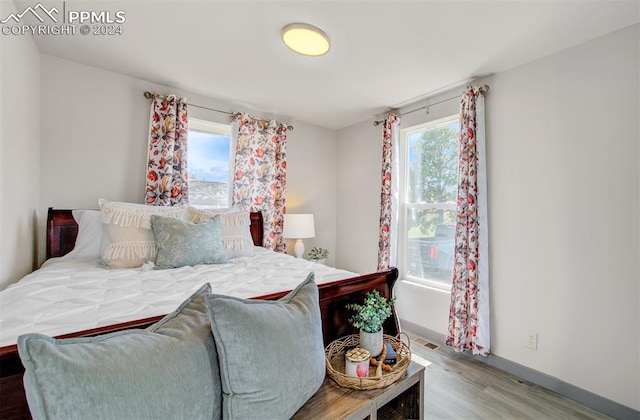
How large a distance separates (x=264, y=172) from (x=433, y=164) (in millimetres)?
1831

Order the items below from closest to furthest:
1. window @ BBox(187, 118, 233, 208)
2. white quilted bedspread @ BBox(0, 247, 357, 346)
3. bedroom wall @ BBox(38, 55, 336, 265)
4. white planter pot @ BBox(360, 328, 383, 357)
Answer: white quilted bedspread @ BBox(0, 247, 357, 346) → white planter pot @ BBox(360, 328, 383, 357) → bedroom wall @ BBox(38, 55, 336, 265) → window @ BBox(187, 118, 233, 208)

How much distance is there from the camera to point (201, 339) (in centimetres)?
79

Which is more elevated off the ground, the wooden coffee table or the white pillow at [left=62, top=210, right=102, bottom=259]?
the white pillow at [left=62, top=210, right=102, bottom=259]

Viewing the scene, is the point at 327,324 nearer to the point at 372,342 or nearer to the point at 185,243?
the point at 372,342

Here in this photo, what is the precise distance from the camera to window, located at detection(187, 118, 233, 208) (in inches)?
109

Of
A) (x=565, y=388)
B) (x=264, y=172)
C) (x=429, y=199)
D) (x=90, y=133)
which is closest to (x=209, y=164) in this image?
(x=264, y=172)

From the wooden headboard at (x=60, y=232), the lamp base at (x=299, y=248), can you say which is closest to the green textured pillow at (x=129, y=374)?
the wooden headboard at (x=60, y=232)

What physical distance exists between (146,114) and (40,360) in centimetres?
247

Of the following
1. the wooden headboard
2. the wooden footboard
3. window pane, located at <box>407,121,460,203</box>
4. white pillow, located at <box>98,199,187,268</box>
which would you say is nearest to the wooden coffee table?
the wooden footboard

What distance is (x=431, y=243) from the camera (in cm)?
280

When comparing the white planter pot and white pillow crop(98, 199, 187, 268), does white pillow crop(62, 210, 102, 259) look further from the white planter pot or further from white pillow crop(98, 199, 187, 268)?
the white planter pot

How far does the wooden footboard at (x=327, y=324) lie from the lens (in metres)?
0.66

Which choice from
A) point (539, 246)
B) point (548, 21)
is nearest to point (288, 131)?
point (548, 21)

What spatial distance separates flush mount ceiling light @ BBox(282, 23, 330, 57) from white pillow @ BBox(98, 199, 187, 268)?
1534mm
